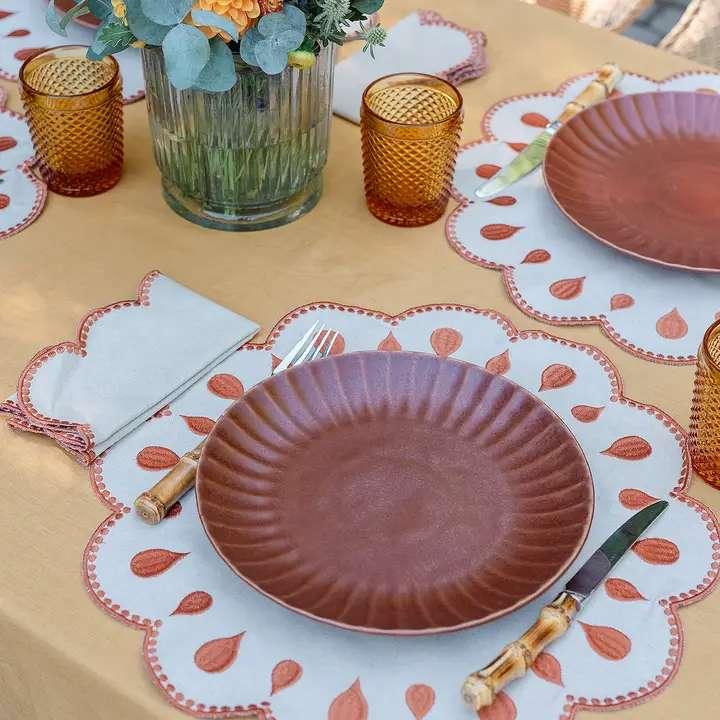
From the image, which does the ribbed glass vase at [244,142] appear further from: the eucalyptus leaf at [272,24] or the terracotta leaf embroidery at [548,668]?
the terracotta leaf embroidery at [548,668]

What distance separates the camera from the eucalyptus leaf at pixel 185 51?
91 centimetres

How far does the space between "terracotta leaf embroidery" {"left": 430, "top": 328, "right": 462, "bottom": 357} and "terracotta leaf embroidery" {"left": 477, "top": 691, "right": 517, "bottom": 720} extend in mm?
349

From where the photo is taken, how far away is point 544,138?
4.10 feet

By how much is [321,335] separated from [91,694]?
15.0 inches

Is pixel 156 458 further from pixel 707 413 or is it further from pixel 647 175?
pixel 647 175

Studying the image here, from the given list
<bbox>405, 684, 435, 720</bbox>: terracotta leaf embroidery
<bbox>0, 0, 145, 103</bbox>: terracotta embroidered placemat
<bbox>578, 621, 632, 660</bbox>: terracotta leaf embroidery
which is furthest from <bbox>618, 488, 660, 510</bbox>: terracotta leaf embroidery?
<bbox>0, 0, 145, 103</bbox>: terracotta embroidered placemat

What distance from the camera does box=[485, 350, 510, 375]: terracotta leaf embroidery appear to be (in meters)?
0.99

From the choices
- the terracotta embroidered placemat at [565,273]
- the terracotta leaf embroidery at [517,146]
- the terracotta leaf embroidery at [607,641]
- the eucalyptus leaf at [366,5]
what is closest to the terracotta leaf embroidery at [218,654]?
the terracotta leaf embroidery at [607,641]

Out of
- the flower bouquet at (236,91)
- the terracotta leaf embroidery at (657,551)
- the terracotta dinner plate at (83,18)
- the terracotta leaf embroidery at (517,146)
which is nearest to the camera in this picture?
the terracotta leaf embroidery at (657,551)

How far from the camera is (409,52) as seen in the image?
139 cm

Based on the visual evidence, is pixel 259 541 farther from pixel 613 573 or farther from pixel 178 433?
pixel 613 573

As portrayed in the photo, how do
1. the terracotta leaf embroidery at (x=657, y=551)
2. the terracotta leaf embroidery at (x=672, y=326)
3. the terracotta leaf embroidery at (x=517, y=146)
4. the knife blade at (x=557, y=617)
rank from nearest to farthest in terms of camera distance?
the knife blade at (x=557, y=617), the terracotta leaf embroidery at (x=657, y=551), the terracotta leaf embroidery at (x=672, y=326), the terracotta leaf embroidery at (x=517, y=146)

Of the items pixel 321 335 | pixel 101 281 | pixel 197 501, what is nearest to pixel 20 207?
pixel 101 281

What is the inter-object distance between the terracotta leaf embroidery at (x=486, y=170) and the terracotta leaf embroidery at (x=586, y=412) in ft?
1.18
